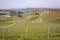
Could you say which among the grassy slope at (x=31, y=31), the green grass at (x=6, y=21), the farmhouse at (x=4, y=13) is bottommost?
the grassy slope at (x=31, y=31)

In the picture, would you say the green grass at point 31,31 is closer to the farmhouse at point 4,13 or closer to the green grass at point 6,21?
the green grass at point 6,21

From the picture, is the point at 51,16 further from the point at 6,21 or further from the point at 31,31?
the point at 6,21

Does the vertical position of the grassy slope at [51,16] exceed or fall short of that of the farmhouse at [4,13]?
it falls short

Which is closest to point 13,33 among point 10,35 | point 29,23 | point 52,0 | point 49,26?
point 10,35

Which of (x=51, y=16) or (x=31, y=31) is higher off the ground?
(x=51, y=16)

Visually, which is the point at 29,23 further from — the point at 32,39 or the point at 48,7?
the point at 48,7

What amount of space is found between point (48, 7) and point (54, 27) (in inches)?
11.8

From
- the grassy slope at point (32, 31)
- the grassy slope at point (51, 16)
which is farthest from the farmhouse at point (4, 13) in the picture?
the grassy slope at point (51, 16)

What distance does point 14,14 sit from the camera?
57.7 inches

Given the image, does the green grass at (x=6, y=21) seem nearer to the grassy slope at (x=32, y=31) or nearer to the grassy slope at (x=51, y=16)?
the grassy slope at (x=32, y=31)

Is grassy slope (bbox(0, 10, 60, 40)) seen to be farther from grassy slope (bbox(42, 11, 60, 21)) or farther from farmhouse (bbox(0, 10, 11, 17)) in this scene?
farmhouse (bbox(0, 10, 11, 17))

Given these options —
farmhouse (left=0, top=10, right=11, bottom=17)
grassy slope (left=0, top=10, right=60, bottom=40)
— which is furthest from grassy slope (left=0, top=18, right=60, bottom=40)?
farmhouse (left=0, top=10, right=11, bottom=17)

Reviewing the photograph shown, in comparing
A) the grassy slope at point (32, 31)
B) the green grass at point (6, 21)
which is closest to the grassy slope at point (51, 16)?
the grassy slope at point (32, 31)

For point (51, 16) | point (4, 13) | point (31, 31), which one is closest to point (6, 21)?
point (4, 13)
